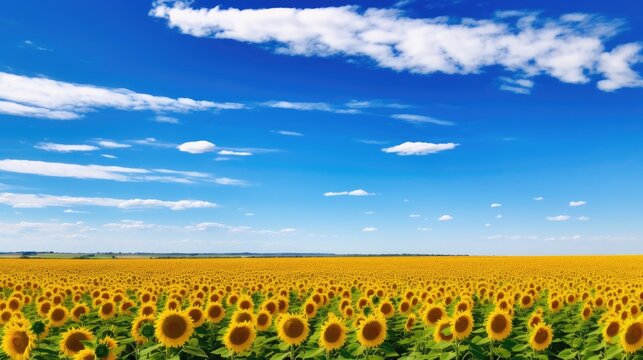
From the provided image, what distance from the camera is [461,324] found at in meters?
9.50

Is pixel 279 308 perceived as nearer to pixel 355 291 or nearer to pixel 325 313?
pixel 325 313

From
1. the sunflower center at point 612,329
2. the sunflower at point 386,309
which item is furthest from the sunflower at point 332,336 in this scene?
the sunflower center at point 612,329

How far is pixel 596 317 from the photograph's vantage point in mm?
14055

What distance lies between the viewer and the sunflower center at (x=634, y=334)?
9062mm

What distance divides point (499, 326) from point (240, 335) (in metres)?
4.29

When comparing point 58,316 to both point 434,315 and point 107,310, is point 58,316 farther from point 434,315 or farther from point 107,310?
point 434,315

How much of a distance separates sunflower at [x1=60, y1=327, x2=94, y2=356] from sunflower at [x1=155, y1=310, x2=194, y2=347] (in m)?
1.17

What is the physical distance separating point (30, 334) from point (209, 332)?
168 inches

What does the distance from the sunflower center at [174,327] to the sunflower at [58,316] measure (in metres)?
4.68

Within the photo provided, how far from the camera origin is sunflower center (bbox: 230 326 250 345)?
369 inches

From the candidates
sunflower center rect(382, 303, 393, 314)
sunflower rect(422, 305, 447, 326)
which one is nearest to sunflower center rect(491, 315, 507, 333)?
sunflower rect(422, 305, 447, 326)

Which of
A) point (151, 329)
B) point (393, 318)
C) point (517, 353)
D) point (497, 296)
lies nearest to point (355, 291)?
point (497, 296)

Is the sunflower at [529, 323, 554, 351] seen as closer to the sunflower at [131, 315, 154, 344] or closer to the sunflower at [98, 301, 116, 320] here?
the sunflower at [131, 315, 154, 344]

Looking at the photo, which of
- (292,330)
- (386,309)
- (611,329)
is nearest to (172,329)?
(292,330)
